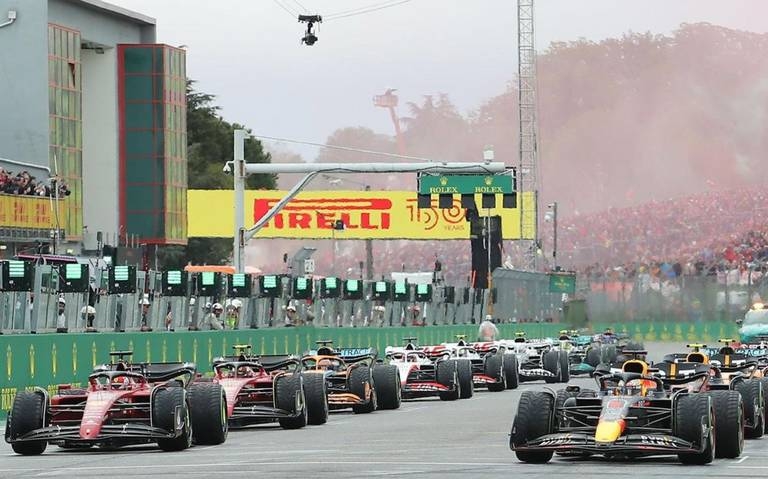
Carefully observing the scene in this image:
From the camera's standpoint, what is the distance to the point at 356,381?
103 feet

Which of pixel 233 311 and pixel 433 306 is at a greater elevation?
pixel 233 311

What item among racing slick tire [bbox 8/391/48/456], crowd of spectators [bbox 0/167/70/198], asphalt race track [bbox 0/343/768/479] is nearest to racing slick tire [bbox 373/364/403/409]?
asphalt race track [bbox 0/343/768/479]

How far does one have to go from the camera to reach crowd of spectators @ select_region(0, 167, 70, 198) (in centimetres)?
6134

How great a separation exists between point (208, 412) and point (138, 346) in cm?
1331

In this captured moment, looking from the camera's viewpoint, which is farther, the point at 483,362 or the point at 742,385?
the point at 483,362

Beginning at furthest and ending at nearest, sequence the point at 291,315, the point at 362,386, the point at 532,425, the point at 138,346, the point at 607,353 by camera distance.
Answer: the point at 607,353
the point at 291,315
the point at 138,346
the point at 362,386
the point at 532,425

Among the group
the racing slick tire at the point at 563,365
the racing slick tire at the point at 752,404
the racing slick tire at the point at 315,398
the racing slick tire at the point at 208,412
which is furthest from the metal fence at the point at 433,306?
the racing slick tire at the point at 752,404

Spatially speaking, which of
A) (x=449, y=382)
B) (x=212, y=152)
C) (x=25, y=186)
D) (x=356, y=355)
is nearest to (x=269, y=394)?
(x=356, y=355)

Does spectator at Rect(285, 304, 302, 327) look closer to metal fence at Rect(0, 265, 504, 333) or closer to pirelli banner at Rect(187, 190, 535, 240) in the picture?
metal fence at Rect(0, 265, 504, 333)

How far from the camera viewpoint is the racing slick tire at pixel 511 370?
41.4 metres

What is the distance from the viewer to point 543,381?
48.8 m

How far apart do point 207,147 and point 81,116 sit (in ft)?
154

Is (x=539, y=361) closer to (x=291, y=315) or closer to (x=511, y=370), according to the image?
(x=511, y=370)

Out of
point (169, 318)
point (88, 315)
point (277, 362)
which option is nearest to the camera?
point (277, 362)
